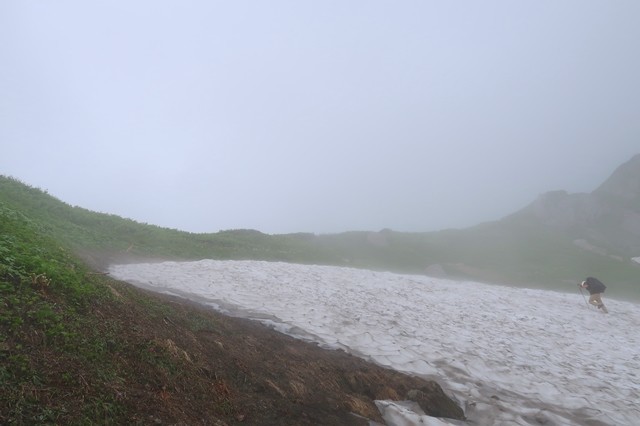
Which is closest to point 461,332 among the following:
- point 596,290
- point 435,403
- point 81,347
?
point 435,403

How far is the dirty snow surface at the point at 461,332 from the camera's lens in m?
11.1

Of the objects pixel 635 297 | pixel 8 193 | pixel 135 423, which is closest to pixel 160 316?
pixel 135 423

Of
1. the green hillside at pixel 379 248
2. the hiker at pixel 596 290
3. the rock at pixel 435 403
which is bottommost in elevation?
the rock at pixel 435 403

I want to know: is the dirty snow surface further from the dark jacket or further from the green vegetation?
the green vegetation

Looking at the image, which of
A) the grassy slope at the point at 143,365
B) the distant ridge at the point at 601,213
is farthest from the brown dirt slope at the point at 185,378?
the distant ridge at the point at 601,213

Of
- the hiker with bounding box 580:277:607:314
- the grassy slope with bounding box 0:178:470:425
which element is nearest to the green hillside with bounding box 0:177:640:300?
the grassy slope with bounding box 0:178:470:425

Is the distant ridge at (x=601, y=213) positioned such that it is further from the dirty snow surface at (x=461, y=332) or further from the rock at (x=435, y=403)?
the rock at (x=435, y=403)

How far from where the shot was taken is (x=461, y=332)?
16906mm

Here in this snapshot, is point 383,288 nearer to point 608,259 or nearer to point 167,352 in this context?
point 167,352

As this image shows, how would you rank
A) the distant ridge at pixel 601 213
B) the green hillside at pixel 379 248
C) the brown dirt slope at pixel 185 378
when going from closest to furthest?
the brown dirt slope at pixel 185 378
the green hillside at pixel 379 248
the distant ridge at pixel 601 213

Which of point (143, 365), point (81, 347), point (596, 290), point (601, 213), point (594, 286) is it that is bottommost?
point (143, 365)

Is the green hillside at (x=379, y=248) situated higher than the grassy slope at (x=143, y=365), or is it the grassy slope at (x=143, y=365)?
the green hillside at (x=379, y=248)

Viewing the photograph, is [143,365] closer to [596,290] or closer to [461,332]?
[461,332]

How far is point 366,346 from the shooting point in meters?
13.8
